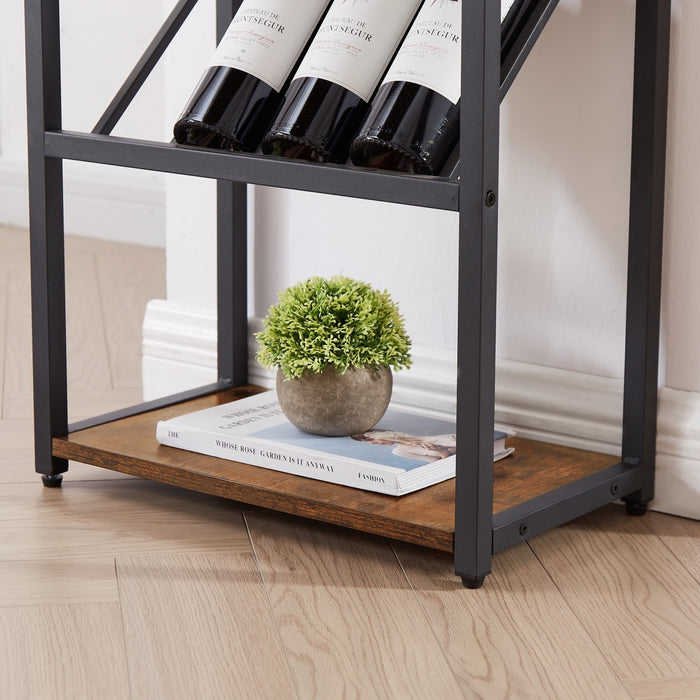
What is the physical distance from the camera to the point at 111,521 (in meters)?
1.20

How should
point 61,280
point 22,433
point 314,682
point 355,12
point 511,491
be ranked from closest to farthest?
1. point 314,682
2. point 355,12
3. point 511,491
4. point 61,280
5. point 22,433

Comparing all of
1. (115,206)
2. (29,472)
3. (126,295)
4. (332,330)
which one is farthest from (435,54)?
(115,206)

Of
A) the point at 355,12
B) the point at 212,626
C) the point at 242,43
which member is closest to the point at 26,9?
the point at 242,43

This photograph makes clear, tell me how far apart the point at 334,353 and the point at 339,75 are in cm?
27

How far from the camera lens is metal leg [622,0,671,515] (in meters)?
1.13

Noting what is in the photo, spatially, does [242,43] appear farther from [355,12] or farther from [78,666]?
[78,666]

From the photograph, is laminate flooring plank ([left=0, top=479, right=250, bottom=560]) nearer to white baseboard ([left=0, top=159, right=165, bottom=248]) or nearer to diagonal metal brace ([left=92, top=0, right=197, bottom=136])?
diagonal metal brace ([left=92, top=0, right=197, bottom=136])

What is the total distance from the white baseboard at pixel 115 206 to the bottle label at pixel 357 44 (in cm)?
170

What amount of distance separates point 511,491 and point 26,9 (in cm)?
66

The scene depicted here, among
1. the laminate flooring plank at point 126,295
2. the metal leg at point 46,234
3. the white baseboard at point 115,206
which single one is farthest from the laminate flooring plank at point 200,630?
the white baseboard at point 115,206

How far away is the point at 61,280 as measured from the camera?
4.09 ft

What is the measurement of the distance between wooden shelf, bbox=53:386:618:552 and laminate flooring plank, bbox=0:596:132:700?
0.64 feet

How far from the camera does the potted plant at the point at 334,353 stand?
45.8 inches

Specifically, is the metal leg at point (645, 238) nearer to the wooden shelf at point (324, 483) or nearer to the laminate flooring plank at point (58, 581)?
the wooden shelf at point (324, 483)
